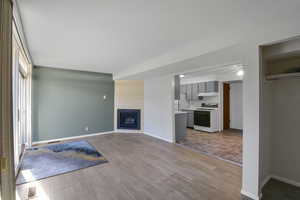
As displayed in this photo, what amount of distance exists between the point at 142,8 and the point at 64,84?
4309 millimetres

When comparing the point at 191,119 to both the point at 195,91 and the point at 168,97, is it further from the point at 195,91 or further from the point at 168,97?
the point at 168,97

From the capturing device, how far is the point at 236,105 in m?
6.39

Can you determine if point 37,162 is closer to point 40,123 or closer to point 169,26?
point 40,123

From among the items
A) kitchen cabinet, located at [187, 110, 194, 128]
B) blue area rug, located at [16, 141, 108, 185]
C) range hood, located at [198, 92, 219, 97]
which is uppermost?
range hood, located at [198, 92, 219, 97]

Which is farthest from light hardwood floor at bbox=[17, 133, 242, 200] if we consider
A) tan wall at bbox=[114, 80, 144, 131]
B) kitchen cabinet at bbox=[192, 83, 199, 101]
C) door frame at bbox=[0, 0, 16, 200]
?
kitchen cabinet at bbox=[192, 83, 199, 101]

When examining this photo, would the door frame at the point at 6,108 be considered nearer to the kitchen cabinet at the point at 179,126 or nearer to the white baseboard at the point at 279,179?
the white baseboard at the point at 279,179

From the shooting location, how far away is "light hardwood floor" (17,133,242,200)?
6.77 feet

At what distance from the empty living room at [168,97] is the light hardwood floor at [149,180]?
0.06 feet

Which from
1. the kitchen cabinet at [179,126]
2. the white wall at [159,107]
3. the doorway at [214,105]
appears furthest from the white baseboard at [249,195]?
the doorway at [214,105]

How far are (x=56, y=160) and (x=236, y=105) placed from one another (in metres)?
6.97

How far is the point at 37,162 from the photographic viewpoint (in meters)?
3.06

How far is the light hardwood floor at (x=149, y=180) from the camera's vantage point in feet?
6.77

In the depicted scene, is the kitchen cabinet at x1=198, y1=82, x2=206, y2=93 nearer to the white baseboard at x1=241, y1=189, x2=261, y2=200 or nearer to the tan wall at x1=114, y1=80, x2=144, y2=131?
the tan wall at x1=114, y1=80, x2=144, y2=131

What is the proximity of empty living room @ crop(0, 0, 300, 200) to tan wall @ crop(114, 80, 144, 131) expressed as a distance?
1301mm
